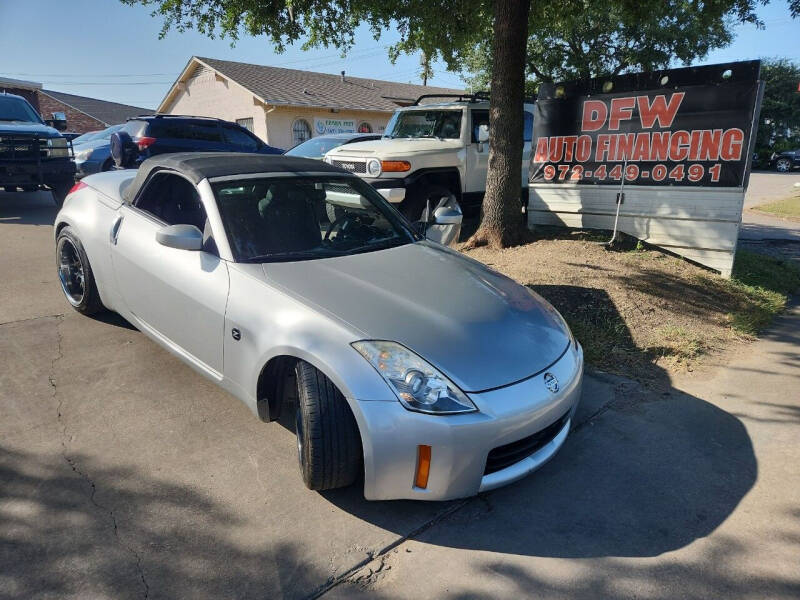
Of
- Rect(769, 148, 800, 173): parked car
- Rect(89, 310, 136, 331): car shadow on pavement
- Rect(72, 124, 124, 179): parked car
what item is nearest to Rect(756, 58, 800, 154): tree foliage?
Rect(769, 148, 800, 173): parked car

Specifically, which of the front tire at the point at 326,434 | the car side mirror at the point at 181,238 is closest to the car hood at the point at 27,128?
the car side mirror at the point at 181,238

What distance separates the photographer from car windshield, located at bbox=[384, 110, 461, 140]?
851 cm

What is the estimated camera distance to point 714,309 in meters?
5.39

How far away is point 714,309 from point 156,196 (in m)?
5.15

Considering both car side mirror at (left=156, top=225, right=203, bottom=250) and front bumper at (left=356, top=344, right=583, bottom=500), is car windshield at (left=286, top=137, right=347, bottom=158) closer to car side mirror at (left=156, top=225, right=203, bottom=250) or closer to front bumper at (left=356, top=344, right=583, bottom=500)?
car side mirror at (left=156, top=225, right=203, bottom=250)

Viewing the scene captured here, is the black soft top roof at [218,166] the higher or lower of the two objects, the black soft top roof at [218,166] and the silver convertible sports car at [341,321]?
the higher

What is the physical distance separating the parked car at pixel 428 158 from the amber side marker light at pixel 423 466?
5.23 metres

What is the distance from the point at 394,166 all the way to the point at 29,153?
22.2 ft

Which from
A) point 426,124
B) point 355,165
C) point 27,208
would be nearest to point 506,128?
point 355,165

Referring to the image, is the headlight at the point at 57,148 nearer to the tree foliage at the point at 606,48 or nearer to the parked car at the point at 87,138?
the parked car at the point at 87,138

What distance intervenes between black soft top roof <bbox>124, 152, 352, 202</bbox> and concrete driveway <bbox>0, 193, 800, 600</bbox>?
1424 millimetres

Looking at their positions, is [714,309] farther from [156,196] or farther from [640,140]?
[156,196]

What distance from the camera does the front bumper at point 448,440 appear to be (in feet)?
7.73

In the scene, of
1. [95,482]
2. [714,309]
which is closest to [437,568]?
[95,482]
